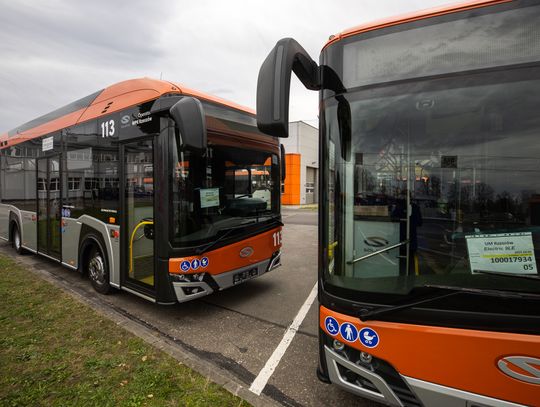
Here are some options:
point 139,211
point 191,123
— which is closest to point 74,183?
point 139,211

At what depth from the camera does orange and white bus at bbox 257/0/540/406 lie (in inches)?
63.1

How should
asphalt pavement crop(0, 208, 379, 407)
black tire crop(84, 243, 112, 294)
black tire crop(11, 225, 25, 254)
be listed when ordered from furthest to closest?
black tire crop(11, 225, 25, 254)
black tire crop(84, 243, 112, 294)
asphalt pavement crop(0, 208, 379, 407)

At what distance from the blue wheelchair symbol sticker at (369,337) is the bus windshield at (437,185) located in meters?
0.25

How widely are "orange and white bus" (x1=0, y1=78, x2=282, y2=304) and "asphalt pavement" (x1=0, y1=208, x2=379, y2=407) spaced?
445 mm

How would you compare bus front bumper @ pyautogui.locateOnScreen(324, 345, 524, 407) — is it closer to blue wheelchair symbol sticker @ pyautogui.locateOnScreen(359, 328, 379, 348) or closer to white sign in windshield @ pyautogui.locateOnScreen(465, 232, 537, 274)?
blue wheelchair symbol sticker @ pyautogui.locateOnScreen(359, 328, 379, 348)

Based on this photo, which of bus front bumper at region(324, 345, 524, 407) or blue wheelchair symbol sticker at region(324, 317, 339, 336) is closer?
bus front bumper at region(324, 345, 524, 407)

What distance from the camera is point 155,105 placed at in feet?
12.1

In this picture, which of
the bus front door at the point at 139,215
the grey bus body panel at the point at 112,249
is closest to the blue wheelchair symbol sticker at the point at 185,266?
the bus front door at the point at 139,215

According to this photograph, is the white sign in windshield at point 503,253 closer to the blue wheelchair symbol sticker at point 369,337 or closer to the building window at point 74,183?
the blue wheelchair symbol sticker at point 369,337

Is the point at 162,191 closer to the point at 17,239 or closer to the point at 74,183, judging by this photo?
the point at 74,183

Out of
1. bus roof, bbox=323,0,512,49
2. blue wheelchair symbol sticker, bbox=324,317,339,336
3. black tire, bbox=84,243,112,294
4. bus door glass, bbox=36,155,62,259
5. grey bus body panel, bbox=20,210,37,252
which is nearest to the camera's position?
bus roof, bbox=323,0,512,49

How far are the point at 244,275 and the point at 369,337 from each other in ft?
9.05

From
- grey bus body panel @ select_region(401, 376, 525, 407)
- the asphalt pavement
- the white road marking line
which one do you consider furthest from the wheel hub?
grey bus body panel @ select_region(401, 376, 525, 407)

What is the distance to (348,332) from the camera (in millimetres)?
1930
